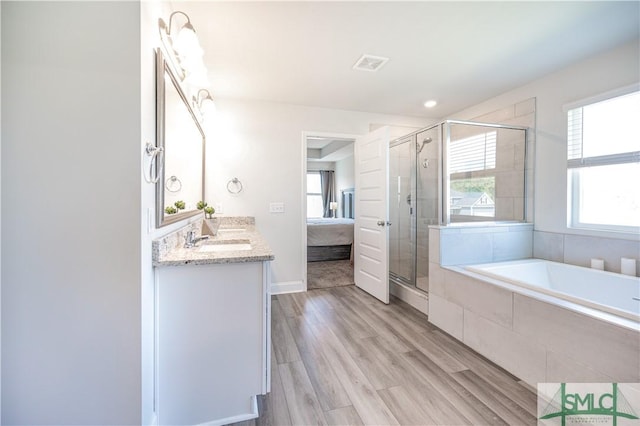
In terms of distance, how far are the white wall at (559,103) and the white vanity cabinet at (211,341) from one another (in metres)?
2.84

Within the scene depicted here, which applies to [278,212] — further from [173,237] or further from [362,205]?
[173,237]

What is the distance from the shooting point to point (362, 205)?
11.6 ft

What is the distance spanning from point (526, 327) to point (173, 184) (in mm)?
2477

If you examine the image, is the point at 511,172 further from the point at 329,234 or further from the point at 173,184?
the point at 173,184

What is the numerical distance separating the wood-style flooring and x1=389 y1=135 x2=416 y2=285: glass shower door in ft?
2.72

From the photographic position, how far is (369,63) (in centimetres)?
246

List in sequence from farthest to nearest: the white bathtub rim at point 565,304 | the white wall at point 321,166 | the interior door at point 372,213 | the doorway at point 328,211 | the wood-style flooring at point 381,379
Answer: the white wall at point 321,166, the doorway at point 328,211, the interior door at point 372,213, the wood-style flooring at point 381,379, the white bathtub rim at point 565,304

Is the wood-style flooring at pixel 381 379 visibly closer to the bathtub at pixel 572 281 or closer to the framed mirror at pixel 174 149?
the bathtub at pixel 572 281

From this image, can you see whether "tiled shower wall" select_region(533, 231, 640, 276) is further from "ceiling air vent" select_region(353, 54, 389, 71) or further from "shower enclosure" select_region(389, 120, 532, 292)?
"ceiling air vent" select_region(353, 54, 389, 71)

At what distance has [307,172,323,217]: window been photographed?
869 cm

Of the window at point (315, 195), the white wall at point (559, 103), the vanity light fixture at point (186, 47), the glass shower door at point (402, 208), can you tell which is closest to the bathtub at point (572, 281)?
the white wall at point (559, 103)

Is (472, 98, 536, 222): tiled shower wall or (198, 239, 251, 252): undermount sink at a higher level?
(472, 98, 536, 222): tiled shower wall

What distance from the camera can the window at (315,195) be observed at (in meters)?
8.69

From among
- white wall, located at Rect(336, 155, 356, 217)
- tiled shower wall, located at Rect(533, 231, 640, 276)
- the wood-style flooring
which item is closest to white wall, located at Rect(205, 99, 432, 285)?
the wood-style flooring
